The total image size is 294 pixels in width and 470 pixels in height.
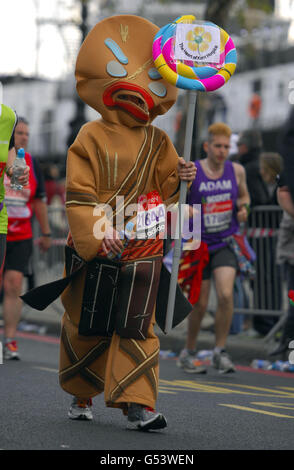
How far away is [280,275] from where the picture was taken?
10.6 meters

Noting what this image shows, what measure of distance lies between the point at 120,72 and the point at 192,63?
0.55 metres

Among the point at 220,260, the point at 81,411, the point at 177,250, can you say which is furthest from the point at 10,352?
the point at 177,250

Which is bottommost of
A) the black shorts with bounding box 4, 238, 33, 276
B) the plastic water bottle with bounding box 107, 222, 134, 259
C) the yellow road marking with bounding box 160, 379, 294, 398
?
the yellow road marking with bounding box 160, 379, 294, 398

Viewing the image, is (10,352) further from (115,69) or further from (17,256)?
(115,69)

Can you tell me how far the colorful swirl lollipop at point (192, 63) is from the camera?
5828 millimetres

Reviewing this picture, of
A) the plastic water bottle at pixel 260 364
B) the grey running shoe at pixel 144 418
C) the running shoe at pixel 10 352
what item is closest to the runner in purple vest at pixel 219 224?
the plastic water bottle at pixel 260 364

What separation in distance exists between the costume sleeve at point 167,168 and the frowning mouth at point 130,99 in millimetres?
194

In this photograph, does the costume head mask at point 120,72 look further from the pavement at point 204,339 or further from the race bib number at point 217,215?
the pavement at point 204,339

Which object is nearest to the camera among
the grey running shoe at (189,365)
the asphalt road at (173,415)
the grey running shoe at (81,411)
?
the asphalt road at (173,415)

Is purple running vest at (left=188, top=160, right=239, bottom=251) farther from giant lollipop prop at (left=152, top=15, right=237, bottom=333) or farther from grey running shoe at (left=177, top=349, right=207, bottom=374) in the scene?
giant lollipop prop at (left=152, top=15, right=237, bottom=333)

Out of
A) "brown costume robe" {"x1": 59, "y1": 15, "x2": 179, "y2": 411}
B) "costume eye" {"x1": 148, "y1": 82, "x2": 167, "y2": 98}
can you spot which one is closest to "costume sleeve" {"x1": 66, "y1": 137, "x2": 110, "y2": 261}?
"brown costume robe" {"x1": 59, "y1": 15, "x2": 179, "y2": 411}

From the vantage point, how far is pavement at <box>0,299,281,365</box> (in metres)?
10.2

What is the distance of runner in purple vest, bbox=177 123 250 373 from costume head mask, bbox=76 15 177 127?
303 centimetres
